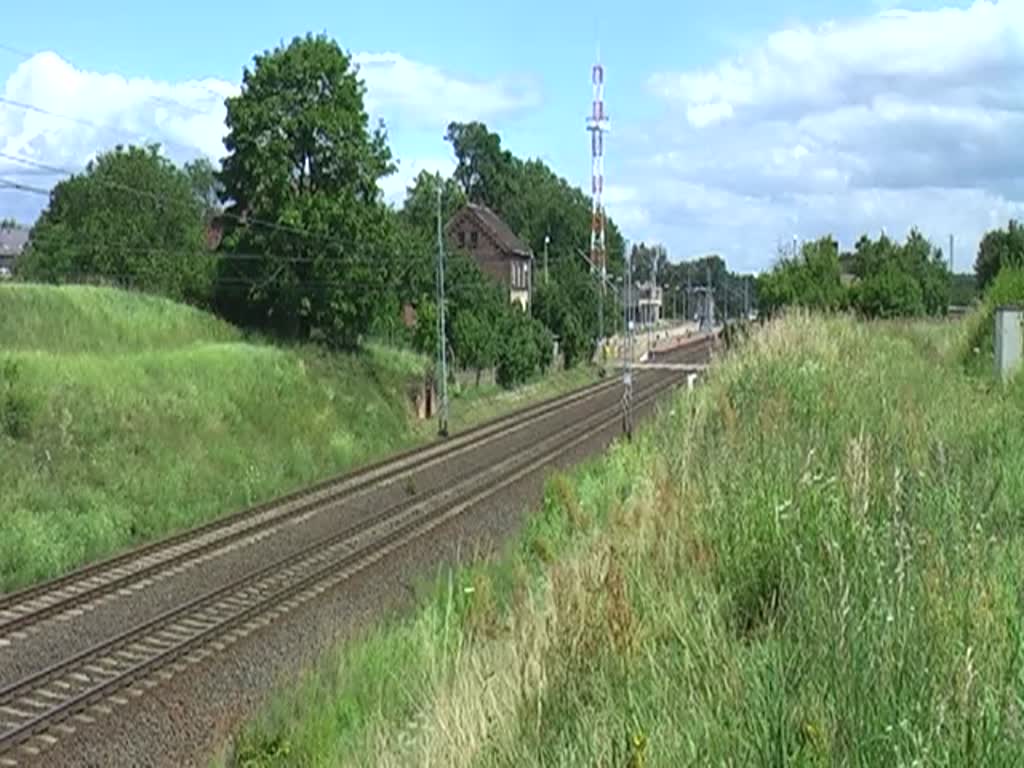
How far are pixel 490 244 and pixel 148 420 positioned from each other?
71026 millimetres

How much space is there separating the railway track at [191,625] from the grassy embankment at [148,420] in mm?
1393

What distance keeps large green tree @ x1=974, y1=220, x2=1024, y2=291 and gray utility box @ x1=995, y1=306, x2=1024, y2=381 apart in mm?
29691

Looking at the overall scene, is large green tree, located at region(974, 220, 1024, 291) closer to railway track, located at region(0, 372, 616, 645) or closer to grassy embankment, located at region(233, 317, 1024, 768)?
railway track, located at region(0, 372, 616, 645)

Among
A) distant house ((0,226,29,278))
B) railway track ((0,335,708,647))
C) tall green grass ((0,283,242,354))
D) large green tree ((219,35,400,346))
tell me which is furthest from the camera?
distant house ((0,226,29,278))

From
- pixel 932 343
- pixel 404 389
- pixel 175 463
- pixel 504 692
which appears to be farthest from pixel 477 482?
pixel 504 692

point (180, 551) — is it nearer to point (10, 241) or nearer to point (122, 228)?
→ point (122, 228)

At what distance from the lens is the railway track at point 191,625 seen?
38.5 ft

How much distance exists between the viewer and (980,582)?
4.73 m

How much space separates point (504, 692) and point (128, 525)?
59.4 ft

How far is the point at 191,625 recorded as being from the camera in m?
15.2

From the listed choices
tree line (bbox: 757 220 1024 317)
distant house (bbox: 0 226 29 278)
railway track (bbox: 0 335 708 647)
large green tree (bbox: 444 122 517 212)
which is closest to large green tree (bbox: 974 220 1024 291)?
tree line (bbox: 757 220 1024 317)

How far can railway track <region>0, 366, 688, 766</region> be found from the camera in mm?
11734

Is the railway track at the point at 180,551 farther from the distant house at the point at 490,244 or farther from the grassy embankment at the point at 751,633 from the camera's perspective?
the distant house at the point at 490,244

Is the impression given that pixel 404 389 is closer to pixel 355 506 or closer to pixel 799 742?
pixel 355 506
